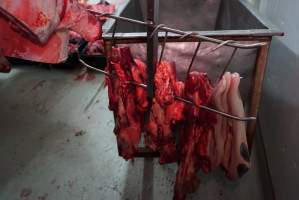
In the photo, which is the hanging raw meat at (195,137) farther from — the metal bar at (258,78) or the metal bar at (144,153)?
the metal bar at (144,153)

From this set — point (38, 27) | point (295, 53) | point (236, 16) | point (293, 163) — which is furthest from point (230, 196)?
point (38, 27)

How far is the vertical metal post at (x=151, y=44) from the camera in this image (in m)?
0.63

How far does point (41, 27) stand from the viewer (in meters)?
0.63

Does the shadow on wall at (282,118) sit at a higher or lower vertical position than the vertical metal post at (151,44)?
lower

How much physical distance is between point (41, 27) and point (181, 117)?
0.53m

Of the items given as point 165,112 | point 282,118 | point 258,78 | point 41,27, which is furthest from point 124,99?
point 282,118

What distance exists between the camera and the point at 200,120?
0.86 m

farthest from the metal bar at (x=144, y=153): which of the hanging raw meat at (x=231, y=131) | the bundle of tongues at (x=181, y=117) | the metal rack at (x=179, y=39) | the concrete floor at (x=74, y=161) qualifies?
the metal rack at (x=179, y=39)

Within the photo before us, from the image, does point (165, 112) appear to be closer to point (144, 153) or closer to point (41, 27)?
point (41, 27)

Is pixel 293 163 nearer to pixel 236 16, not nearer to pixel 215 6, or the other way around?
pixel 236 16

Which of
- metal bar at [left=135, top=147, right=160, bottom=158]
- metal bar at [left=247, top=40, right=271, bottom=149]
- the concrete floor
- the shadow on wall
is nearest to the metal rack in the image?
metal bar at [left=247, top=40, right=271, bottom=149]

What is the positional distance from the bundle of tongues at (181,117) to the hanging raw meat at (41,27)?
0.54ft

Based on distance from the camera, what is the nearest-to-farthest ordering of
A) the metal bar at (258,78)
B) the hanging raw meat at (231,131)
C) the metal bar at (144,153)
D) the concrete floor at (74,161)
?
the hanging raw meat at (231,131)
the metal bar at (258,78)
the concrete floor at (74,161)
the metal bar at (144,153)

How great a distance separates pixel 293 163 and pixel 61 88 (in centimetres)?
180
